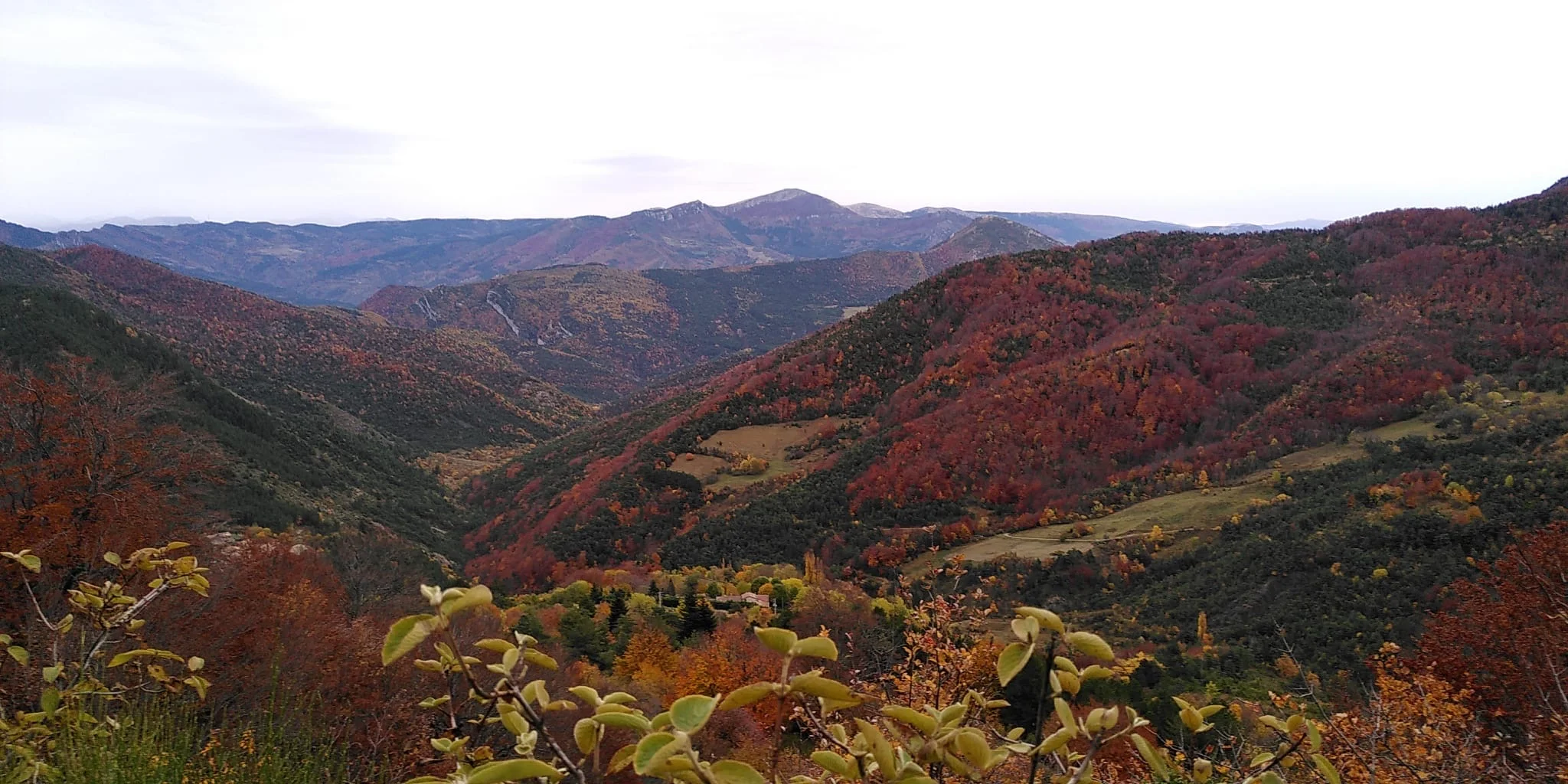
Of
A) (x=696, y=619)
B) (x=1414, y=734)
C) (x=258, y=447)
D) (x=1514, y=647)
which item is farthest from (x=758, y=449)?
(x=1514, y=647)

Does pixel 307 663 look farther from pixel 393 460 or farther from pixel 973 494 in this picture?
pixel 393 460

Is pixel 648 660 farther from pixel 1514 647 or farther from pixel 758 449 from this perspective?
pixel 758 449

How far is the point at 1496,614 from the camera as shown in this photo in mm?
12648

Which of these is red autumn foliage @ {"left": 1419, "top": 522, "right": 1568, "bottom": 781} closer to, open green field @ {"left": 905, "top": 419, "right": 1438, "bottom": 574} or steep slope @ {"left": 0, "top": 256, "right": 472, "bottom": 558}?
open green field @ {"left": 905, "top": 419, "right": 1438, "bottom": 574}

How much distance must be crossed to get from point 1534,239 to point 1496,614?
7447 cm

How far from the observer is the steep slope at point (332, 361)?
107 metres

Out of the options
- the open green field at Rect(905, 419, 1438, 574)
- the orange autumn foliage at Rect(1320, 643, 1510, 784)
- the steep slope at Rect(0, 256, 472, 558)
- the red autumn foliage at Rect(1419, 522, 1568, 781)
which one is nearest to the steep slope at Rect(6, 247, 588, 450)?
the steep slope at Rect(0, 256, 472, 558)

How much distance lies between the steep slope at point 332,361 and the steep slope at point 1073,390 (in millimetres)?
36471

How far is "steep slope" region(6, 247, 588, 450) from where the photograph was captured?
350 ft

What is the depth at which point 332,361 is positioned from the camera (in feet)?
399

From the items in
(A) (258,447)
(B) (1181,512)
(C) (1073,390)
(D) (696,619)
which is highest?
(C) (1073,390)

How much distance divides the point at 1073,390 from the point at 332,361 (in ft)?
390

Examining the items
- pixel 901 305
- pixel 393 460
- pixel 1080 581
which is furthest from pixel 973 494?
pixel 393 460

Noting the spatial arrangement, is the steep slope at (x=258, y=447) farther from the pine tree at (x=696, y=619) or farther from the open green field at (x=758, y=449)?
the pine tree at (x=696, y=619)
